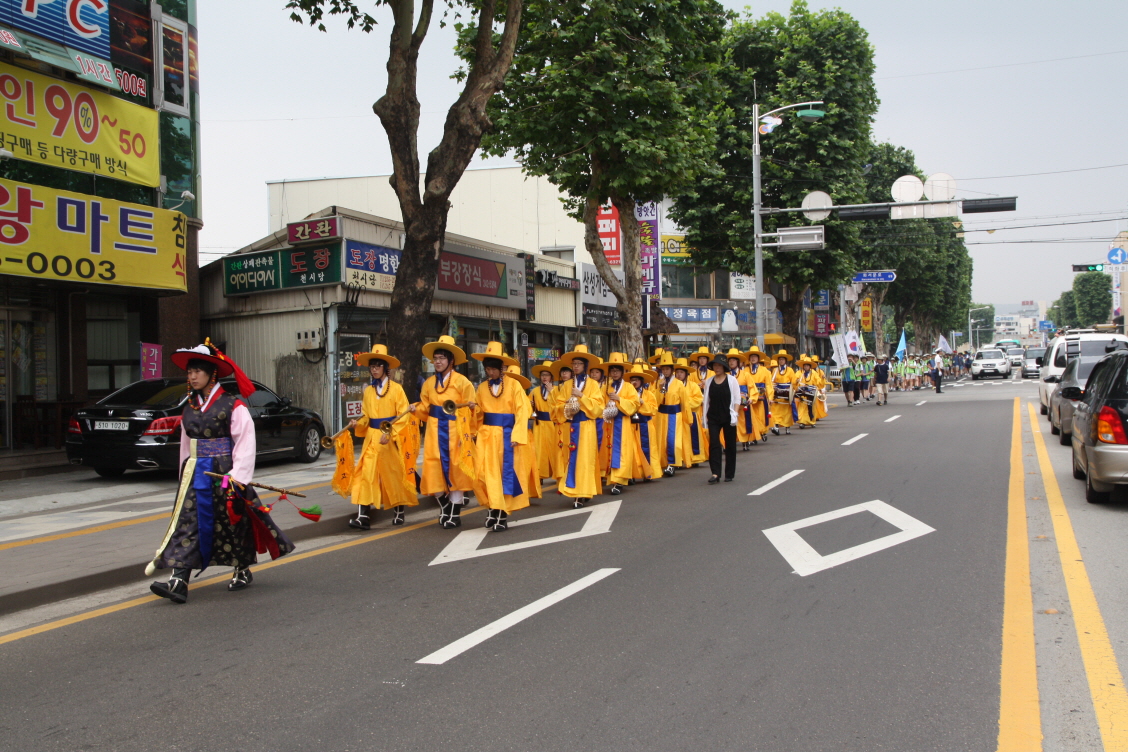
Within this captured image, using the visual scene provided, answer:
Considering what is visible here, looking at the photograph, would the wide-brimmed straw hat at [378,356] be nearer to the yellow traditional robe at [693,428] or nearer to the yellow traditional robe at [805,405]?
the yellow traditional robe at [693,428]

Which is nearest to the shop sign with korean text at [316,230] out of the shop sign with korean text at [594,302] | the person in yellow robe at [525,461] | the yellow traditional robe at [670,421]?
the yellow traditional robe at [670,421]

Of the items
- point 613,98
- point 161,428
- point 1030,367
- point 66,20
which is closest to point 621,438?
point 161,428

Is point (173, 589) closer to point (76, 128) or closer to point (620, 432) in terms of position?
point (620, 432)

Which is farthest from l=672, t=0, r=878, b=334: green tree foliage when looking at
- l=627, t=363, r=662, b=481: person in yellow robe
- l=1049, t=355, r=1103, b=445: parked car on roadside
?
l=627, t=363, r=662, b=481: person in yellow robe

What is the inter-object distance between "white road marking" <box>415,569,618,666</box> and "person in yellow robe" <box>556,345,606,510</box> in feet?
11.1

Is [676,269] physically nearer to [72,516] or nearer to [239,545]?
[72,516]

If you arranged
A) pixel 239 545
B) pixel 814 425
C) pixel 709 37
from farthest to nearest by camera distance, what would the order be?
pixel 814 425
pixel 709 37
pixel 239 545

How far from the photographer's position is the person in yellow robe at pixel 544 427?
1155cm

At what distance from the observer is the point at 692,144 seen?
65.8ft

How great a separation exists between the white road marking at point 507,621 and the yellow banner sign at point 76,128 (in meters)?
11.2

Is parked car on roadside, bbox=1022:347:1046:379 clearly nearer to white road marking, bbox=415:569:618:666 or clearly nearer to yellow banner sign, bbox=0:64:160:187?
yellow banner sign, bbox=0:64:160:187

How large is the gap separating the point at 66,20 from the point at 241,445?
10.6 meters

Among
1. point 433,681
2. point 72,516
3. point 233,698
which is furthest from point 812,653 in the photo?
point 72,516

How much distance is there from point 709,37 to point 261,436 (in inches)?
491
